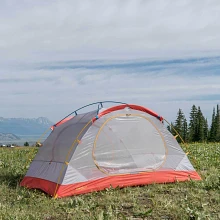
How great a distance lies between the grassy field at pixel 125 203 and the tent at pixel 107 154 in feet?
1.20

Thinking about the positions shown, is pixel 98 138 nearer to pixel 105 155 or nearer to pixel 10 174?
pixel 105 155

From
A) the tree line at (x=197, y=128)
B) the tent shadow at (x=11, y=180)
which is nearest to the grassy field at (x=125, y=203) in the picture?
the tent shadow at (x=11, y=180)

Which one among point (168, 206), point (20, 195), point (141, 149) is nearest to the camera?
point (168, 206)

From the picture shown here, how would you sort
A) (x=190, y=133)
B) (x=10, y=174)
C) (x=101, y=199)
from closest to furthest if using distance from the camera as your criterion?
(x=101, y=199), (x=10, y=174), (x=190, y=133)

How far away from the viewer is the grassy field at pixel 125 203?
24.7 feet

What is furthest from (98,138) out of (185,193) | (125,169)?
(185,193)

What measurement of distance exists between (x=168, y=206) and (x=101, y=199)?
1.71 meters

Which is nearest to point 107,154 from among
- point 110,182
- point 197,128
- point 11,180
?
point 110,182

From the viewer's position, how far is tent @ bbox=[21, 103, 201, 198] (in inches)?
390

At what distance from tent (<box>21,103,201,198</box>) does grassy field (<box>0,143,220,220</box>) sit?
37 centimetres

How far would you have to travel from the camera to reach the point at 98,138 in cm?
1049

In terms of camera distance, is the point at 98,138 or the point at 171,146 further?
the point at 171,146

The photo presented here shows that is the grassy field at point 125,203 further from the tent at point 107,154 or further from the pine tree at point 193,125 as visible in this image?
the pine tree at point 193,125

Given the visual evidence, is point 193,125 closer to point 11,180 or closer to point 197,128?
point 197,128
